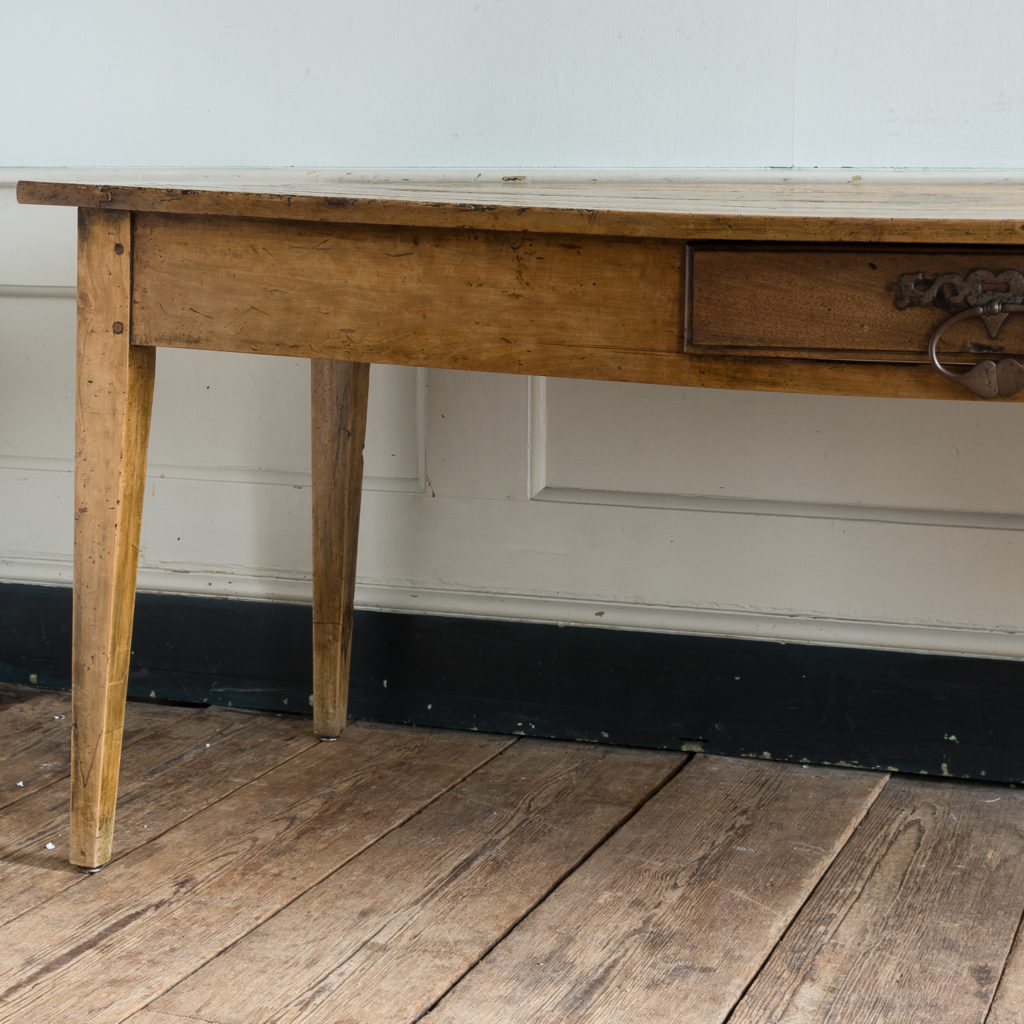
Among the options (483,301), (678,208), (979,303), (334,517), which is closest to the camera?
(979,303)

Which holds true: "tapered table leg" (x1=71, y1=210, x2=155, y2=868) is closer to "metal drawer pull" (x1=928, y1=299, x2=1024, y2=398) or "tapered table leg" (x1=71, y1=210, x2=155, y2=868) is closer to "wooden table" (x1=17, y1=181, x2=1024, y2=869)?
"wooden table" (x1=17, y1=181, x2=1024, y2=869)

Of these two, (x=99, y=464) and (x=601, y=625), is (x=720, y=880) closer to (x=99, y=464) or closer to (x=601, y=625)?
(x=601, y=625)

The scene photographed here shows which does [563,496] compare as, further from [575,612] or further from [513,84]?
[513,84]

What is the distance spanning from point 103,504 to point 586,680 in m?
0.64

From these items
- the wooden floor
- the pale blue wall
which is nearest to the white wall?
the pale blue wall

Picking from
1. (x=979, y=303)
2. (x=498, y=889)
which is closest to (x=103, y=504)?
(x=498, y=889)

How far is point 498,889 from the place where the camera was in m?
1.11

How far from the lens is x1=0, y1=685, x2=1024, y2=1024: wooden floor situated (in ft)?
3.07

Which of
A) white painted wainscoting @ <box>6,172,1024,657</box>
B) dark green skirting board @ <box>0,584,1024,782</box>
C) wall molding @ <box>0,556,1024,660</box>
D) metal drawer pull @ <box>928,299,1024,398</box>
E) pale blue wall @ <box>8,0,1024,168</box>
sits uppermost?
pale blue wall @ <box>8,0,1024,168</box>

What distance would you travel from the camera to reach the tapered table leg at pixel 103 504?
1051mm

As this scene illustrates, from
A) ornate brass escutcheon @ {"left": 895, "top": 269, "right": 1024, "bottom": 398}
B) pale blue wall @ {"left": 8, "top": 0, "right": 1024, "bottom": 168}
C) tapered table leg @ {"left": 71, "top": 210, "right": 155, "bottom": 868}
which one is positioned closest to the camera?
ornate brass escutcheon @ {"left": 895, "top": 269, "right": 1024, "bottom": 398}

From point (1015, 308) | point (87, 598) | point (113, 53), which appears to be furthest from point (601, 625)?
point (113, 53)

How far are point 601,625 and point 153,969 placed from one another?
69 centimetres

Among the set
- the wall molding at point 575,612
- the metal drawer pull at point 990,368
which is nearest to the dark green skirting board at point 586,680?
the wall molding at point 575,612
